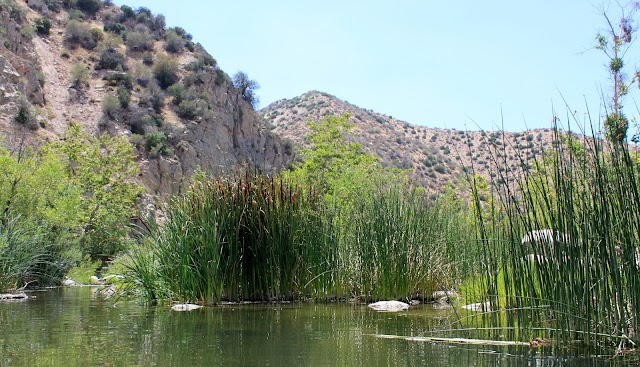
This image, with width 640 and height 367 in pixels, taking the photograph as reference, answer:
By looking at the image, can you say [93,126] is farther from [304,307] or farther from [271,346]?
[271,346]

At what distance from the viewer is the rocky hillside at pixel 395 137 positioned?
5147 centimetres

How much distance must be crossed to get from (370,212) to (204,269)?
2.48 m

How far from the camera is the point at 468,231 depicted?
9.89 m

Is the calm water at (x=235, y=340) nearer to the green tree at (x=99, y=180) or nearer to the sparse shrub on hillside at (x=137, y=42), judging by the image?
the green tree at (x=99, y=180)

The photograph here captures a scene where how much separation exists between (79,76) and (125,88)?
2.56 metres

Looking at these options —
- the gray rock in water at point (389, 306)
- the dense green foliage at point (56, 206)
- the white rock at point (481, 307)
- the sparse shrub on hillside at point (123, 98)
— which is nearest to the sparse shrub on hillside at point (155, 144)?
the sparse shrub on hillside at point (123, 98)

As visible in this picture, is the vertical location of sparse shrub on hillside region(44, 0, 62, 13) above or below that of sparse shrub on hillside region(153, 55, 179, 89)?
above

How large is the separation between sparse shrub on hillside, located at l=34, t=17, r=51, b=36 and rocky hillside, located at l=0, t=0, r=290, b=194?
0.06m

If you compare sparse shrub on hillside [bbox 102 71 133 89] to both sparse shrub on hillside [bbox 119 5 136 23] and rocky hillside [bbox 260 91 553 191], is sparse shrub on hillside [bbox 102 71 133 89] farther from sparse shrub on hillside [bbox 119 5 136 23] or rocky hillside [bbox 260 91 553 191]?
rocky hillside [bbox 260 91 553 191]

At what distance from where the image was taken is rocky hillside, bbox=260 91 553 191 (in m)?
51.5

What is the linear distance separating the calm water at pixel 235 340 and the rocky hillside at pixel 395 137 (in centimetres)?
3880

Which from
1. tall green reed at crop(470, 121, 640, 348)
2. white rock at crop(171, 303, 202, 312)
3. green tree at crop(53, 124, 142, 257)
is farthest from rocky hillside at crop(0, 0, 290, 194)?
tall green reed at crop(470, 121, 640, 348)

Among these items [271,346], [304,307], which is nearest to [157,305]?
[304,307]

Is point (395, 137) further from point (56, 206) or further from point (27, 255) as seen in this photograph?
point (27, 255)
